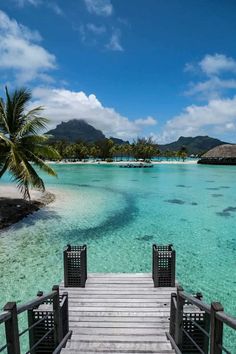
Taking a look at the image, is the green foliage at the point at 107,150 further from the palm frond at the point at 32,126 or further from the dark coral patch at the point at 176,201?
the palm frond at the point at 32,126

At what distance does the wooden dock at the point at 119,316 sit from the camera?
3.80 metres

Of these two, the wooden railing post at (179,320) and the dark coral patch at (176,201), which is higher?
the wooden railing post at (179,320)

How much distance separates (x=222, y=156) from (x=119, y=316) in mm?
76641

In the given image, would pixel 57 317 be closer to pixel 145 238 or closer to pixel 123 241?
pixel 123 241

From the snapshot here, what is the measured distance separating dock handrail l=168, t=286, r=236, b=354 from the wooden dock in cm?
24

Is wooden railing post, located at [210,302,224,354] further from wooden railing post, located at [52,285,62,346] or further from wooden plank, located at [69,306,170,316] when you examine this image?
wooden plank, located at [69,306,170,316]

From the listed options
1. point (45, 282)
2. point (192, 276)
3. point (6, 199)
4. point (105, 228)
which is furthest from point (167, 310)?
point (6, 199)

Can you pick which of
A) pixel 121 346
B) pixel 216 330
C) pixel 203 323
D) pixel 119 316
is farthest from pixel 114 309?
pixel 216 330

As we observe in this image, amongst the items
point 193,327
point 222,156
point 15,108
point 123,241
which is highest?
point 15,108

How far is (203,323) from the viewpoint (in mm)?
3801

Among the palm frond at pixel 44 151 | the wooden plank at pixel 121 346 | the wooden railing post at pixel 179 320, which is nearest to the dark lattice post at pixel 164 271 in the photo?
the wooden plank at pixel 121 346

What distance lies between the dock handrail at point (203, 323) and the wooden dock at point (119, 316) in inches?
9.4

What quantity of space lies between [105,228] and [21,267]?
188 inches

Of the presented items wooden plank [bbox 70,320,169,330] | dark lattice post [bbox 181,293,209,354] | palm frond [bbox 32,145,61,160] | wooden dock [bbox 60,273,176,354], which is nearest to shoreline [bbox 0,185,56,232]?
palm frond [bbox 32,145,61,160]
